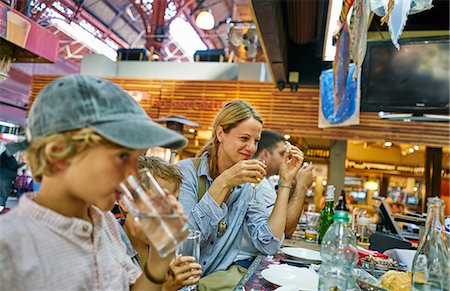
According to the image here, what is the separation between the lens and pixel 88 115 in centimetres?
74

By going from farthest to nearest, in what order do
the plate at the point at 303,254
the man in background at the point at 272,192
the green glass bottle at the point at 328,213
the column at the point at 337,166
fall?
the column at the point at 337,166 → the green glass bottle at the point at 328,213 → the man in background at the point at 272,192 → the plate at the point at 303,254

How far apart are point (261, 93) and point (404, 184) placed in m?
6.67

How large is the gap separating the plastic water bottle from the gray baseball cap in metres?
0.71

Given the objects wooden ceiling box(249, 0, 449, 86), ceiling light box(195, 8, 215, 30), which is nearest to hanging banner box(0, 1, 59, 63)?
wooden ceiling box(249, 0, 449, 86)

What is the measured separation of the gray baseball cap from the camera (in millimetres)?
731

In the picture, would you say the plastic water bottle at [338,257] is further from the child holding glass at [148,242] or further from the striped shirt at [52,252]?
the striped shirt at [52,252]

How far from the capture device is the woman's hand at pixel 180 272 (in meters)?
1.03

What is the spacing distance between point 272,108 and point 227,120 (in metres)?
4.58

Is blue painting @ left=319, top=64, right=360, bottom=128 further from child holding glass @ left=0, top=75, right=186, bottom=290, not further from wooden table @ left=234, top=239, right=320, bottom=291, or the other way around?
child holding glass @ left=0, top=75, right=186, bottom=290

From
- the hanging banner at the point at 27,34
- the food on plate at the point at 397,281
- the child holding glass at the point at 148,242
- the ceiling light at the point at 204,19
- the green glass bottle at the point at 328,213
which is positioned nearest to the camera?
the child holding glass at the point at 148,242

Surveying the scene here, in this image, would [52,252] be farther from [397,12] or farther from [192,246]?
[397,12]

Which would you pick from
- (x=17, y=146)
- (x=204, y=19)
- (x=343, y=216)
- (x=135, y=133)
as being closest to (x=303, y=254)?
(x=343, y=216)

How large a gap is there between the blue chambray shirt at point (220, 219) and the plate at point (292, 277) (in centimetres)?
37

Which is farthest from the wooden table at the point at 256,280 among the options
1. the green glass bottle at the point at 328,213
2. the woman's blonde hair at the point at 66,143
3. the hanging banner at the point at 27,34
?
the hanging banner at the point at 27,34
